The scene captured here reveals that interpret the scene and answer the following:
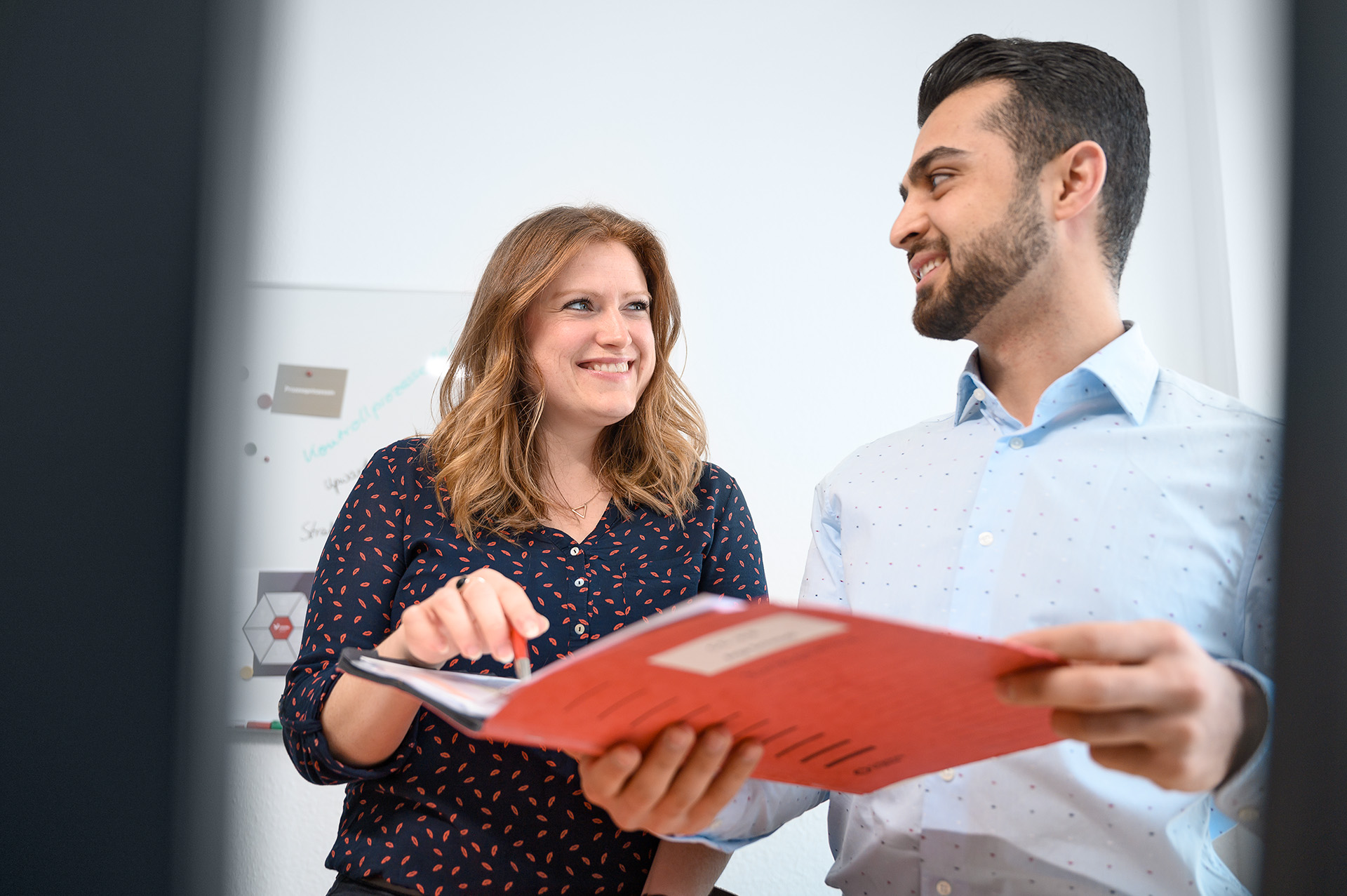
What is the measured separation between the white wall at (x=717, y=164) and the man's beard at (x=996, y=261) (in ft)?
3.24

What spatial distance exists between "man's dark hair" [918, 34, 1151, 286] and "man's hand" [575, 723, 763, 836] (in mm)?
820

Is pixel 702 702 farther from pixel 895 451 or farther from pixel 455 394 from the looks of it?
pixel 455 394

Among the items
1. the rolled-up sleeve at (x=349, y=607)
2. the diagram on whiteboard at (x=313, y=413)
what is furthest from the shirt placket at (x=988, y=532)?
the diagram on whiteboard at (x=313, y=413)

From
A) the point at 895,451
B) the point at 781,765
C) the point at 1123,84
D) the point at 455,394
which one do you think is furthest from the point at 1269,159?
the point at 455,394

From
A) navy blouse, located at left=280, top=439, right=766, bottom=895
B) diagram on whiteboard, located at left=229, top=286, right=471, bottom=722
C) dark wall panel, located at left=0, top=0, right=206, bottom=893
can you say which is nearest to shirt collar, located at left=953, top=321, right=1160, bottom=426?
navy blouse, located at left=280, top=439, right=766, bottom=895

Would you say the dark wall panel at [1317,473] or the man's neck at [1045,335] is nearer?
the dark wall panel at [1317,473]

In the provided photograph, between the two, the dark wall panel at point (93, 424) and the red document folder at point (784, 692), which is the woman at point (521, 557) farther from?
the dark wall panel at point (93, 424)

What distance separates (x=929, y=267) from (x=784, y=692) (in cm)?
76

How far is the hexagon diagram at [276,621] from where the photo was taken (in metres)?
1.91

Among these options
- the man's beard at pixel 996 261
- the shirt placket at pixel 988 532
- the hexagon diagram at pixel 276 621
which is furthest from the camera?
the hexagon diagram at pixel 276 621

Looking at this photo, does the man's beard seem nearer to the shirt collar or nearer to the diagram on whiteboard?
the shirt collar

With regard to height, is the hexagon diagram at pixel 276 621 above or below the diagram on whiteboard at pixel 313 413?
below

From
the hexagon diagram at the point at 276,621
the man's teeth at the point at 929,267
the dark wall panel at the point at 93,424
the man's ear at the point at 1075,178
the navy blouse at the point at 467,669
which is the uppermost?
the man's ear at the point at 1075,178

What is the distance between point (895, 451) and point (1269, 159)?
909 millimetres
